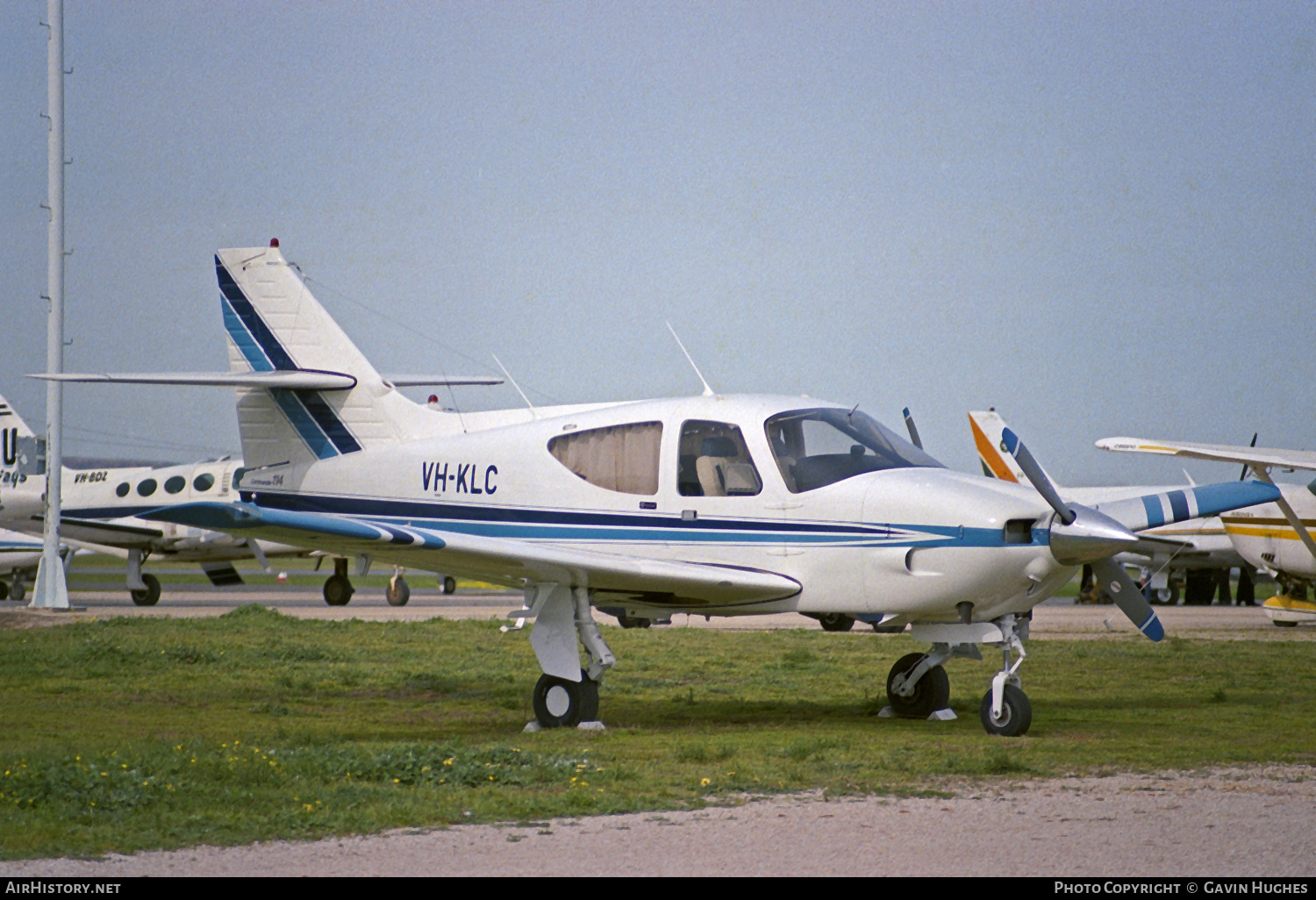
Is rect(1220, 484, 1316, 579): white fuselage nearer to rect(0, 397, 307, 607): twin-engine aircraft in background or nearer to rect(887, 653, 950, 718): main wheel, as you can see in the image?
rect(887, 653, 950, 718): main wheel

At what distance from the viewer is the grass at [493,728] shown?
629cm

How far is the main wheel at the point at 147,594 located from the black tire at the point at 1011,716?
964 inches

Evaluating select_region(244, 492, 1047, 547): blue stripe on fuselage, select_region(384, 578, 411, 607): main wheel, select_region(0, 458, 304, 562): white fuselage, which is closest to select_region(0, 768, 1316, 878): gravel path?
select_region(244, 492, 1047, 547): blue stripe on fuselage

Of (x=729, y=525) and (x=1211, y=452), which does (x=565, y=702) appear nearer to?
(x=729, y=525)

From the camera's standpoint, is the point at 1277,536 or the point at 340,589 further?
the point at 340,589

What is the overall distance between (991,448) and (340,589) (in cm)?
1452

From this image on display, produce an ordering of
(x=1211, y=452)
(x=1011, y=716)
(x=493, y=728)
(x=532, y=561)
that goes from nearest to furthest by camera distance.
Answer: (x=1011, y=716)
(x=532, y=561)
(x=493, y=728)
(x=1211, y=452)

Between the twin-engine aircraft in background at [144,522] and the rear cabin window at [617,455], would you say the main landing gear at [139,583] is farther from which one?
the rear cabin window at [617,455]

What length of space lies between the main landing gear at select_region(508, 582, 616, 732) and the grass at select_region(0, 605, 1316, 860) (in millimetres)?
279

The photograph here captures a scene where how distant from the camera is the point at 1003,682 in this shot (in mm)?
9070

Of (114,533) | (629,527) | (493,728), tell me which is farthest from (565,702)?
(114,533)

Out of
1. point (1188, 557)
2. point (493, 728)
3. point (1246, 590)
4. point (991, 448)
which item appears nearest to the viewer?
point (493, 728)

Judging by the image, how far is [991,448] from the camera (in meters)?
27.8

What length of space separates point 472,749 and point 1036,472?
12.9 ft
